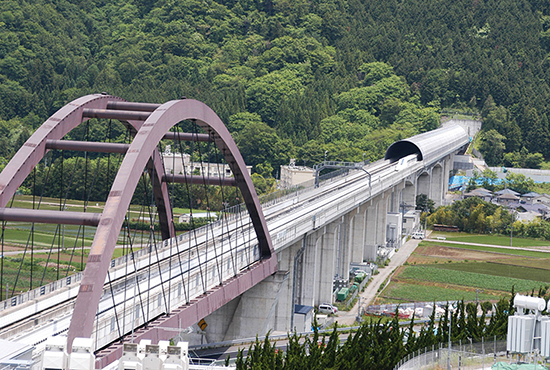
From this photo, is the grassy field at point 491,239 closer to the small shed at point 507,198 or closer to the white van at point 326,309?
the small shed at point 507,198

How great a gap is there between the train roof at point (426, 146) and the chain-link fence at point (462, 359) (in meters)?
74.6

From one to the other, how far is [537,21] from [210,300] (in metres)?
176

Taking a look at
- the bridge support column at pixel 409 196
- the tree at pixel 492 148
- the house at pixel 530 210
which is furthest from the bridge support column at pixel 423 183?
the tree at pixel 492 148

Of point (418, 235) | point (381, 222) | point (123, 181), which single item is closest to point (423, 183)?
point (418, 235)

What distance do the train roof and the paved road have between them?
18099mm

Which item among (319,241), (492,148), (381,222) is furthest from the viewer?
(492,148)

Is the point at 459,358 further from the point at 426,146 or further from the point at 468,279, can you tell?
the point at 426,146

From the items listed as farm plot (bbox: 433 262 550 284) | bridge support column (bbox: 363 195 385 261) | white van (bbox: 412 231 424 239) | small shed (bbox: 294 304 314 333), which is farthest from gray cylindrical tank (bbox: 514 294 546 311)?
white van (bbox: 412 231 424 239)

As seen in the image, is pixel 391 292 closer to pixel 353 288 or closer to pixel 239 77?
pixel 353 288

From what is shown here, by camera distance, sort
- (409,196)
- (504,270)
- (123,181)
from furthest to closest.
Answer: (409,196) → (504,270) → (123,181)

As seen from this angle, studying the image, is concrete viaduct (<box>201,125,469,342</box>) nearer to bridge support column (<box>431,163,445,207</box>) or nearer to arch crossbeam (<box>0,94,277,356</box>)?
arch crossbeam (<box>0,94,277,356</box>)

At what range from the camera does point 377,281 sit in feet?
242

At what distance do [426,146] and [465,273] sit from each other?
37.6 meters

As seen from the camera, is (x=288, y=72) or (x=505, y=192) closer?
(x=505, y=192)
